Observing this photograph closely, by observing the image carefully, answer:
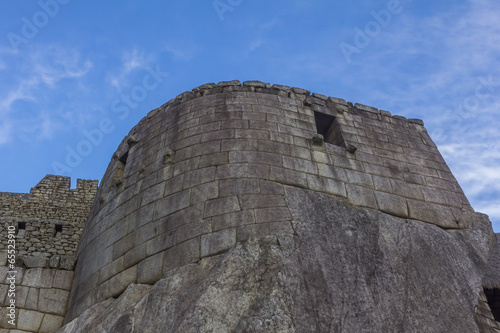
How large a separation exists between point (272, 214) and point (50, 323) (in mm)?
3330

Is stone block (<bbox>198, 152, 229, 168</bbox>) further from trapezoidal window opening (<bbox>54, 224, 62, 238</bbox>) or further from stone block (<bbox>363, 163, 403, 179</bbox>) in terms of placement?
trapezoidal window opening (<bbox>54, 224, 62, 238</bbox>)

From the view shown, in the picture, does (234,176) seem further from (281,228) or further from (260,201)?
(281,228)

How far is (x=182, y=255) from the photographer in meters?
4.94

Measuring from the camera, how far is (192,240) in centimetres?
502

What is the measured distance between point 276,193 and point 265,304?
5.40ft

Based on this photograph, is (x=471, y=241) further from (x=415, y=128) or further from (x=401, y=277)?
(x=415, y=128)

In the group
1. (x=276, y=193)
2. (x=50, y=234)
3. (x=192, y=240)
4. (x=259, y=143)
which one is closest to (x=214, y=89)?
(x=259, y=143)

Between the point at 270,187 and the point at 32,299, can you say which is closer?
the point at 270,187

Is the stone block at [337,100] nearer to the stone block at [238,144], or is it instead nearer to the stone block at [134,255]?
the stone block at [238,144]

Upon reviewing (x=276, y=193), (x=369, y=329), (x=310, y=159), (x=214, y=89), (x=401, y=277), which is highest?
(x=214, y=89)

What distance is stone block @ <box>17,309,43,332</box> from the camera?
574 cm

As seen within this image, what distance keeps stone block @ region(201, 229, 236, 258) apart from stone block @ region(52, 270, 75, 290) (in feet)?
8.37

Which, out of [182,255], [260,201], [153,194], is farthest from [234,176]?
[182,255]

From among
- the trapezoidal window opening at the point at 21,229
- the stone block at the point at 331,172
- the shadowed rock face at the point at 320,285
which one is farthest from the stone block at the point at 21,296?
the trapezoidal window opening at the point at 21,229
